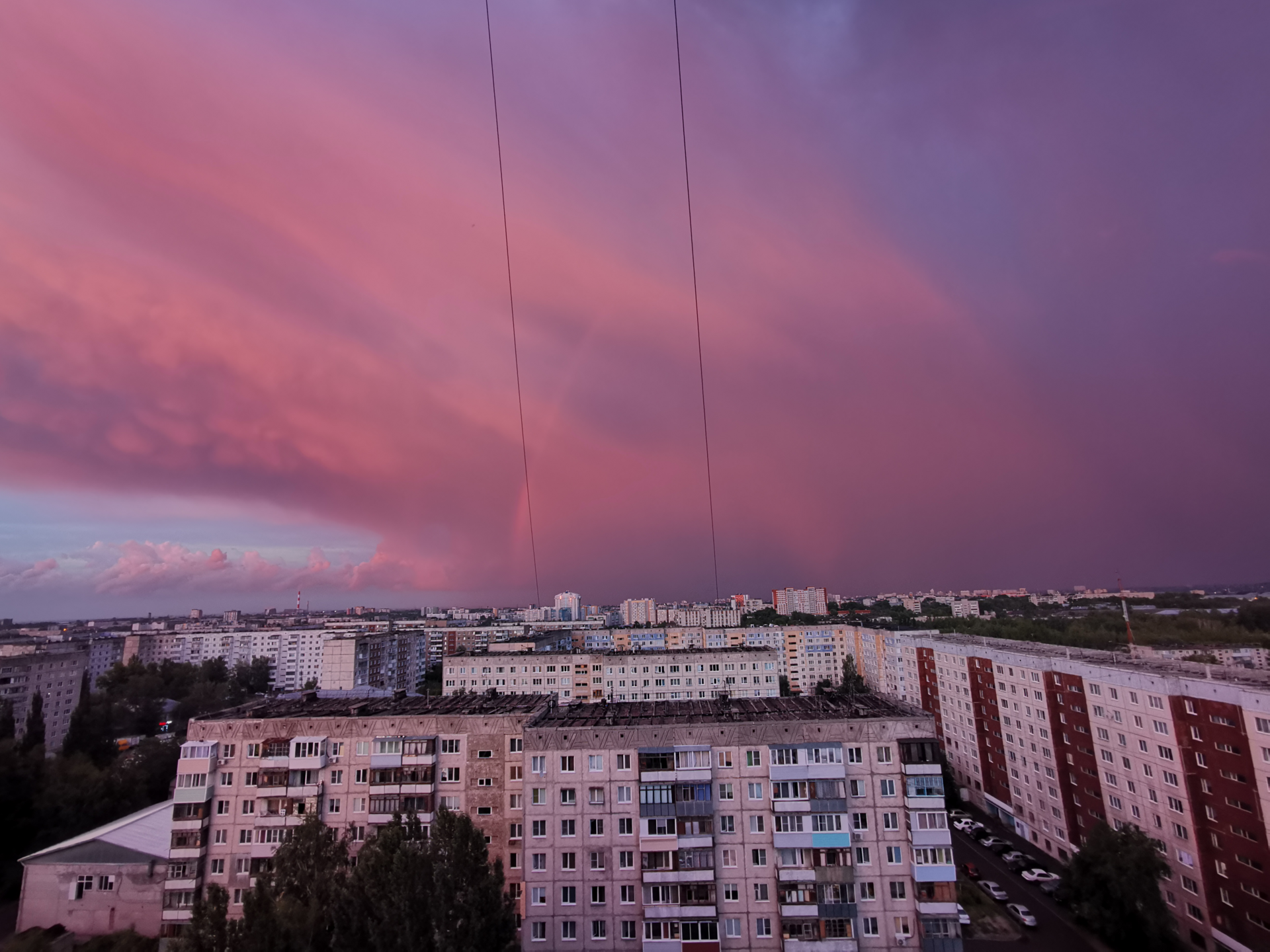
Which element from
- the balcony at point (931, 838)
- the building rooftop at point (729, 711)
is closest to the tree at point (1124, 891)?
the building rooftop at point (729, 711)

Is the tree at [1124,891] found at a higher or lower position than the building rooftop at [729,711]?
lower

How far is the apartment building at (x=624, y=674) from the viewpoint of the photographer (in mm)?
50156

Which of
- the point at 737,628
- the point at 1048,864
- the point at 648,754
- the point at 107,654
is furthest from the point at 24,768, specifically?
the point at 107,654

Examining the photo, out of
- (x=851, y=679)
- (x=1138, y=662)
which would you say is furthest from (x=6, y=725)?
(x=851, y=679)

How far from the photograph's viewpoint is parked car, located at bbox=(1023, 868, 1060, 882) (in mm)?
28358

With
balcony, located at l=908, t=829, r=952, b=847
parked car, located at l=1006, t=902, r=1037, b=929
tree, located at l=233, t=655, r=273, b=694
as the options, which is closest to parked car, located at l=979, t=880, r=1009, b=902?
parked car, located at l=1006, t=902, r=1037, b=929

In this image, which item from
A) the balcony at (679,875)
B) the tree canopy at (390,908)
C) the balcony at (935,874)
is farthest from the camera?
the balcony at (679,875)

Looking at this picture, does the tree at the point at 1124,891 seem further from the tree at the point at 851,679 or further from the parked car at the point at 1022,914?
the tree at the point at 851,679

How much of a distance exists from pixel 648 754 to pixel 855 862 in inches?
264

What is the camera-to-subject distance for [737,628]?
72.6 metres

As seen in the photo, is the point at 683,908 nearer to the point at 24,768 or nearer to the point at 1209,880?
the point at 1209,880

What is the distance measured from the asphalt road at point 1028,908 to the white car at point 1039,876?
0.24m

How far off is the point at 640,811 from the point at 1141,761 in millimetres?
21407

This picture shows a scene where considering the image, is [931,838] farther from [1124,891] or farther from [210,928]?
[210,928]
